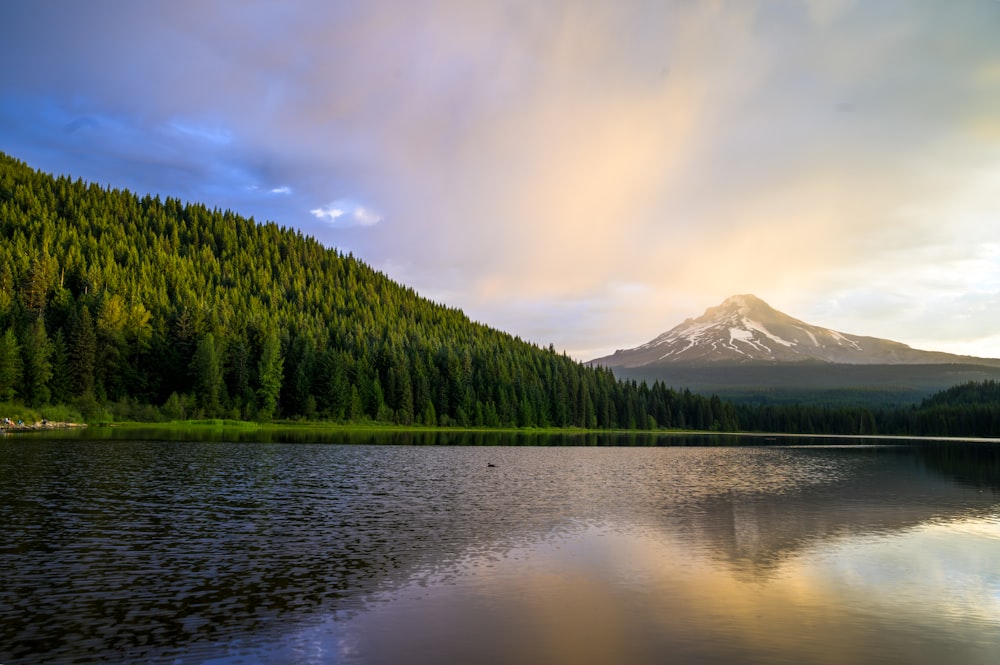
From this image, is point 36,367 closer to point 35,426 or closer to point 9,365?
point 9,365

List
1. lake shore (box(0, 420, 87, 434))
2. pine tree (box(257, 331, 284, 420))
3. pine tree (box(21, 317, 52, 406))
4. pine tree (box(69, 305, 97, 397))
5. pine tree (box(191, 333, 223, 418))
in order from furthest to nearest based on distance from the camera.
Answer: pine tree (box(257, 331, 284, 420))
pine tree (box(191, 333, 223, 418))
pine tree (box(69, 305, 97, 397))
pine tree (box(21, 317, 52, 406))
lake shore (box(0, 420, 87, 434))

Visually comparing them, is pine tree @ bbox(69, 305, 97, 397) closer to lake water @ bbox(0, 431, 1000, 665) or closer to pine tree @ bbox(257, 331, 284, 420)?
pine tree @ bbox(257, 331, 284, 420)

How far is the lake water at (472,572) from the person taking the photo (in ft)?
60.0

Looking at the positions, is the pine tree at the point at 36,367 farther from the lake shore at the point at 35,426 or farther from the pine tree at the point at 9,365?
the lake shore at the point at 35,426

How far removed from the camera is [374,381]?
176375 mm

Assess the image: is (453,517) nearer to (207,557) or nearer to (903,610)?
(207,557)

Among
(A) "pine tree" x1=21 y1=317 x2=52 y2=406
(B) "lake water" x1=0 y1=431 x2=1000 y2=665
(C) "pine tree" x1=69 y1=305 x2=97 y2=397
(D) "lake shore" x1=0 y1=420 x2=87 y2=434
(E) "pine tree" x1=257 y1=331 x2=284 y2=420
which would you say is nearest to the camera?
(B) "lake water" x1=0 y1=431 x2=1000 y2=665

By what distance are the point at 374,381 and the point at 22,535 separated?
14779cm

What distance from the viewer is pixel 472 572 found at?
2647cm

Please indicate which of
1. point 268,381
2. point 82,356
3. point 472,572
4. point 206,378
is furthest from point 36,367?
point 472,572

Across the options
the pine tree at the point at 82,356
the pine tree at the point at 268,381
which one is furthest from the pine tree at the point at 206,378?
the pine tree at the point at 82,356

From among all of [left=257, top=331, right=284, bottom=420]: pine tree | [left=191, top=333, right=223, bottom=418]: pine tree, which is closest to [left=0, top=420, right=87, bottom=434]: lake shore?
[left=191, top=333, right=223, bottom=418]: pine tree

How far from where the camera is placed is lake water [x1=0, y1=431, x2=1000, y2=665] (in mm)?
18297

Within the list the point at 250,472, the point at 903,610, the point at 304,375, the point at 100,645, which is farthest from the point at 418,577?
the point at 304,375
